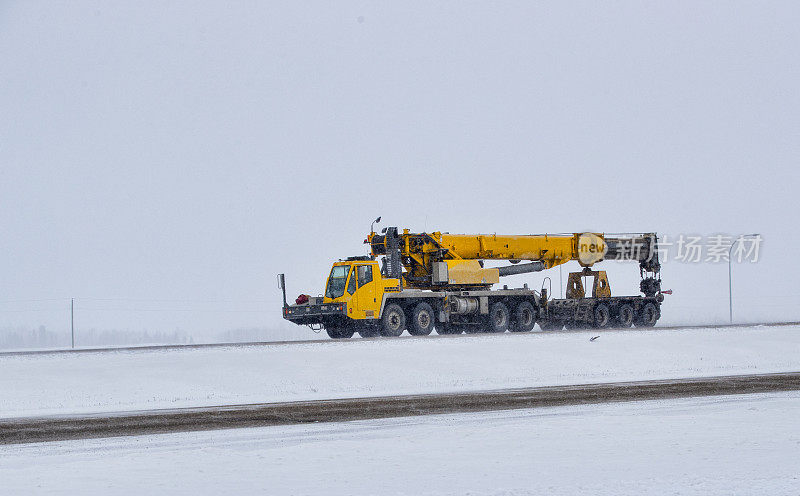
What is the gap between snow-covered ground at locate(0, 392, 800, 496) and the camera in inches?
407

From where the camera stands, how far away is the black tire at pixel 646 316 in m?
43.9

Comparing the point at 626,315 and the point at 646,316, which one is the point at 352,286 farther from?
the point at 646,316

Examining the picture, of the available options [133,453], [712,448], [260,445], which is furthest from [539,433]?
[133,453]

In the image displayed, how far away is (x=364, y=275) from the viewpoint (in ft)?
113

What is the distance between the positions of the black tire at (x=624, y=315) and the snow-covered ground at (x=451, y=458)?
88.8 ft

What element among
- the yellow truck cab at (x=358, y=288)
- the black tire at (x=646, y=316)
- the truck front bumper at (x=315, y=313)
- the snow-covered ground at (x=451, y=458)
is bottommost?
the black tire at (x=646, y=316)

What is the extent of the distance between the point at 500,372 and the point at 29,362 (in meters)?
11.3

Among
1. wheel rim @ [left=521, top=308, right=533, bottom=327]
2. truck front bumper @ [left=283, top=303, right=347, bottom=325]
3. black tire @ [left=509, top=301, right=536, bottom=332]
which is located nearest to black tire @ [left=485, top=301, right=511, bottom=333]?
black tire @ [left=509, top=301, right=536, bottom=332]

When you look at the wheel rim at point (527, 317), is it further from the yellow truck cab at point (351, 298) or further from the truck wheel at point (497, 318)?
the yellow truck cab at point (351, 298)

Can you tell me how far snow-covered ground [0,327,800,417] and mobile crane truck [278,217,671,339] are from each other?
4.43 metres

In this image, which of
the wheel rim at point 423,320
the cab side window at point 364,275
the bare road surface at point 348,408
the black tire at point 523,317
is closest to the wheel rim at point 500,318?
the black tire at point 523,317

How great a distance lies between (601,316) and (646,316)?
9.74 ft

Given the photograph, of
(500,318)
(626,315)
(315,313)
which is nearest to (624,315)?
(626,315)

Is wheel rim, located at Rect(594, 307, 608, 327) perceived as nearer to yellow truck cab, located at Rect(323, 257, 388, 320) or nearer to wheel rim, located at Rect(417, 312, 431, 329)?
wheel rim, located at Rect(417, 312, 431, 329)
